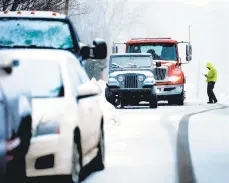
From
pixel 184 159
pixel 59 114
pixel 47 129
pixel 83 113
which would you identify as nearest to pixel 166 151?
pixel 184 159

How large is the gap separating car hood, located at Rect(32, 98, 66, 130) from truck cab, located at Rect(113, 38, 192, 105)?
2334 cm

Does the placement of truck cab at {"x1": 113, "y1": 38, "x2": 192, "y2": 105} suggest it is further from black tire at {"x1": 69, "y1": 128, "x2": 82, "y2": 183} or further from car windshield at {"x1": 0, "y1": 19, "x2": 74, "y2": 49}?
black tire at {"x1": 69, "y1": 128, "x2": 82, "y2": 183}

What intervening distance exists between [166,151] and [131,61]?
54.9ft

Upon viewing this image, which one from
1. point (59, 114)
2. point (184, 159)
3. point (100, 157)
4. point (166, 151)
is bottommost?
point (166, 151)

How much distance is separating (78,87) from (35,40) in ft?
12.8

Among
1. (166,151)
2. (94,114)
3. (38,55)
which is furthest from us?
(166,151)

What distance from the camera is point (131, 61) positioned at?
29.9 m

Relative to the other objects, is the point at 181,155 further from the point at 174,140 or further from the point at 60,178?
the point at 60,178

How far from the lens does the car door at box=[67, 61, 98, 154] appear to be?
357 inches

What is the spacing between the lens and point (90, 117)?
380 inches

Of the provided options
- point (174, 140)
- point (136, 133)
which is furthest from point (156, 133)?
point (174, 140)

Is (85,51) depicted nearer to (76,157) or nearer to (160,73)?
(76,157)

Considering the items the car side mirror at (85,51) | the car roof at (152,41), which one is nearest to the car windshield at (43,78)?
the car side mirror at (85,51)

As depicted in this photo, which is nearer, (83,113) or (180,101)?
(83,113)
